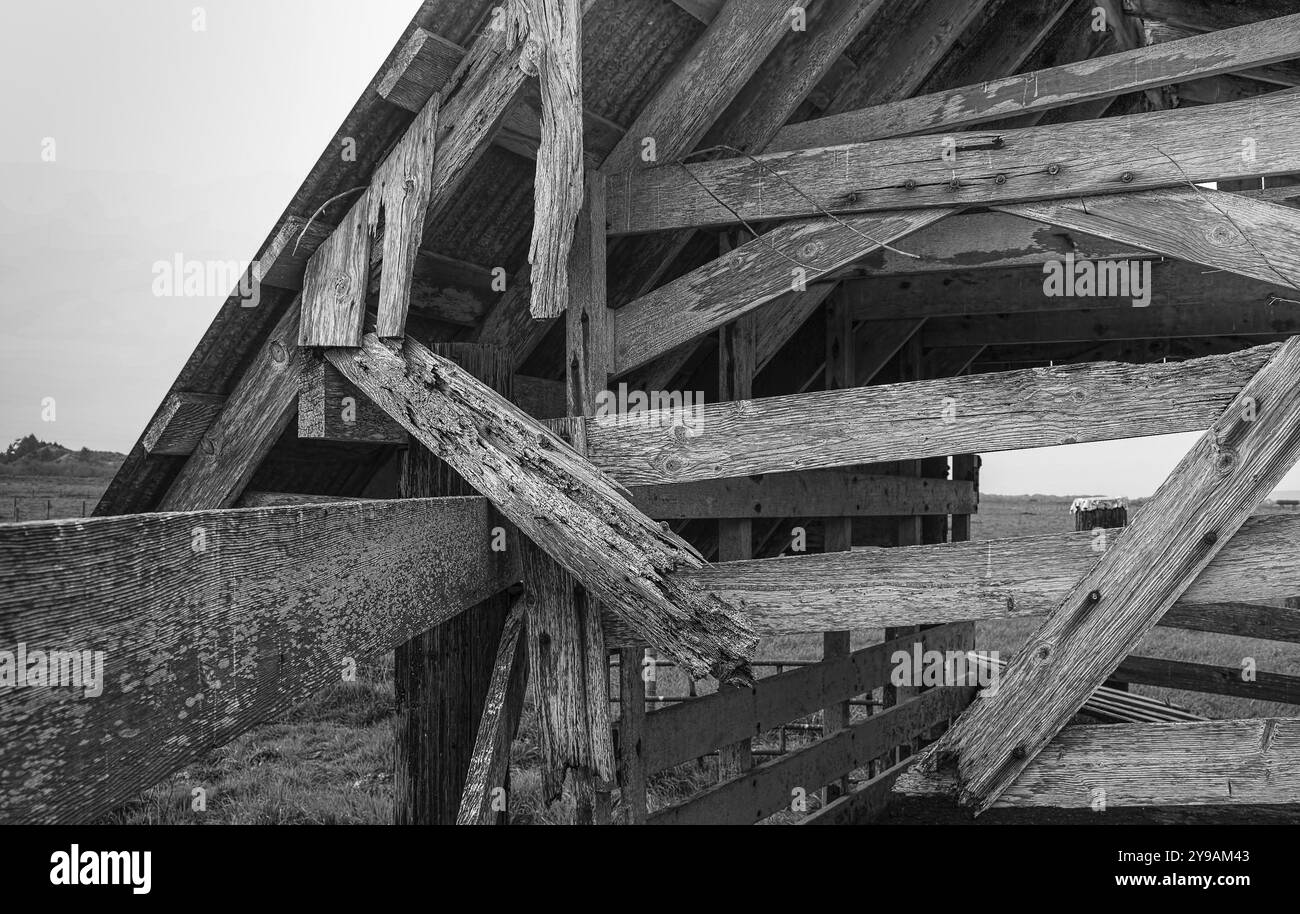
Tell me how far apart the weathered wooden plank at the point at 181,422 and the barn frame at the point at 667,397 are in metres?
0.02

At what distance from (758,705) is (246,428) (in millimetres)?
3342

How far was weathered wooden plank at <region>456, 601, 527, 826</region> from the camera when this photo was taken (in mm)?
3629

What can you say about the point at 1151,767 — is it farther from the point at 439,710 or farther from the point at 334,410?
the point at 334,410

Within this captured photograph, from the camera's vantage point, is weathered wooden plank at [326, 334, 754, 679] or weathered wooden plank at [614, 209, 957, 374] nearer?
weathered wooden plank at [326, 334, 754, 679]

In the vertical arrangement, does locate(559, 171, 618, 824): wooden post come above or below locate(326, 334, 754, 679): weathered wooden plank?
above

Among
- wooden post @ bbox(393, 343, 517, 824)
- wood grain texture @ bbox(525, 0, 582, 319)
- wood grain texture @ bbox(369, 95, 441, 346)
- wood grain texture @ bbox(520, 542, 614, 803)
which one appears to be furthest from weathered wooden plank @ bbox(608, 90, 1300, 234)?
wooden post @ bbox(393, 343, 517, 824)

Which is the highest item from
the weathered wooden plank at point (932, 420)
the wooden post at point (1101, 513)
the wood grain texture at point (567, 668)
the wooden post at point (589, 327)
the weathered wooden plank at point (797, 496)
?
the wooden post at point (589, 327)

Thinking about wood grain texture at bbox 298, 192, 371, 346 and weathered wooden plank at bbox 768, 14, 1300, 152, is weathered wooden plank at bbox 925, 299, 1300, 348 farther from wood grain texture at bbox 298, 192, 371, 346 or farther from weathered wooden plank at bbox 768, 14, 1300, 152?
wood grain texture at bbox 298, 192, 371, 346

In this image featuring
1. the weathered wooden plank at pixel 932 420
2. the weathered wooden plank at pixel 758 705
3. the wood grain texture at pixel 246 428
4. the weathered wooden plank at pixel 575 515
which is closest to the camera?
the weathered wooden plank at pixel 575 515

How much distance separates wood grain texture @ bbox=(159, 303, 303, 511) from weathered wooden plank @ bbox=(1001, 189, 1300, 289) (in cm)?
299

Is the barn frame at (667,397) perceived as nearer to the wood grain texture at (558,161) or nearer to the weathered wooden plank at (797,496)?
the wood grain texture at (558,161)

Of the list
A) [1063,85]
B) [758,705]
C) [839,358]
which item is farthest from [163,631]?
[839,358]

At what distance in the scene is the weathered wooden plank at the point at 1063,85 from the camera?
405cm

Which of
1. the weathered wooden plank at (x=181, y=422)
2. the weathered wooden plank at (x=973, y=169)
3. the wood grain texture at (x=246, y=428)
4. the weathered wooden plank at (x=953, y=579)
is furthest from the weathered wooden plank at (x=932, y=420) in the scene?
the weathered wooden plank at (x=181, y=422)
